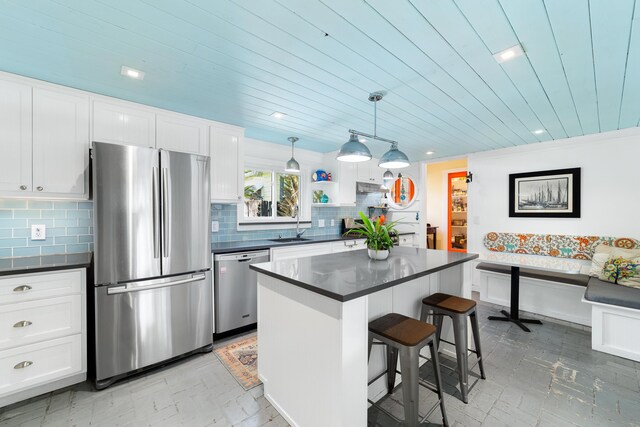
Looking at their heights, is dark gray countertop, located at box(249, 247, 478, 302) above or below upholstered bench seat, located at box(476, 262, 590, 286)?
above

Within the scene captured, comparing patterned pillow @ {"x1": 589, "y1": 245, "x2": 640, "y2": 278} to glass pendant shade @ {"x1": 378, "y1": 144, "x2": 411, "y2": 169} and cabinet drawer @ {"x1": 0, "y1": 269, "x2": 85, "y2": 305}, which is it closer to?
glass pendant shade @ {"x1": 378, "y1": 144, "x2": 411, "y2": 169}

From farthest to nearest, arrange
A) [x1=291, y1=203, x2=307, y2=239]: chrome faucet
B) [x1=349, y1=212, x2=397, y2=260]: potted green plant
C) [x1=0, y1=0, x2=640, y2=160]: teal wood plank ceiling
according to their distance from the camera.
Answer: [x1=291, y1=203, x2=307, y2=239]: chrome faucet < [x1=349, y1=212, x2=397, y2=260]: potted green plant < [x1=0, y1=0, x2=640, y2=160]: teal wood plank ceiling

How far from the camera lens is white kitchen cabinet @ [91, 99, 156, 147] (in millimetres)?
2428

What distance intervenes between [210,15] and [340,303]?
1.67 meters

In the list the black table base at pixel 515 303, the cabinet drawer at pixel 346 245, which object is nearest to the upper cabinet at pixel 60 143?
the cabinet drawer at pixel 346 245

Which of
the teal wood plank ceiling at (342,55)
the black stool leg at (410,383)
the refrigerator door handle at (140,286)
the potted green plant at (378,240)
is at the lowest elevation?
the black stool leg at (410,383)

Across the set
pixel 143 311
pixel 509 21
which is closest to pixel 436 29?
pixel 509 21

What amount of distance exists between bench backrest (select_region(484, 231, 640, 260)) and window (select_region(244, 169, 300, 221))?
3.40m

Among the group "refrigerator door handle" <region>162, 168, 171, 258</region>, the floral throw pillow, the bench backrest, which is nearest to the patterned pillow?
the floral throw pillow

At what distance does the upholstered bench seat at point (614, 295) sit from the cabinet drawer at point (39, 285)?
15.6 ft

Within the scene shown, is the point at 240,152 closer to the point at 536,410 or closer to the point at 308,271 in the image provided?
the point at 308,271

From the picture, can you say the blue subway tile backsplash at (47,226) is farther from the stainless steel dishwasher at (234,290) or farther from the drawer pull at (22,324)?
the stainless steel dishwasher at (234,290)

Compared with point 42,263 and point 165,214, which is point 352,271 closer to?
point 165,214

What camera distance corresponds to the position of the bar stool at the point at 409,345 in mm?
1511
